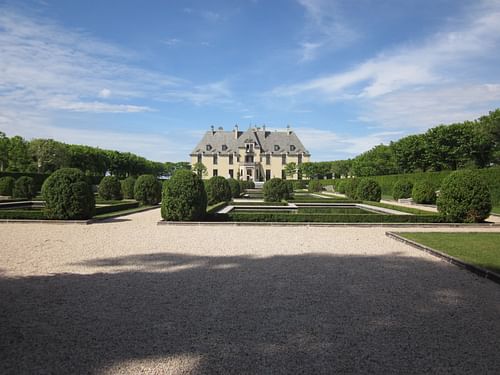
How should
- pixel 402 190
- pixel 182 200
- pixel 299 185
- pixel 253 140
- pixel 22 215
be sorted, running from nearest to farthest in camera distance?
pixel 182 200
pixel 22 215
pixel 402 190
pixel 299 185
pixel 253 140

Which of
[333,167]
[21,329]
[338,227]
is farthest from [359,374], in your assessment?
[333,167]

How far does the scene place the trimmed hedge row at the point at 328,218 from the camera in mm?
12375

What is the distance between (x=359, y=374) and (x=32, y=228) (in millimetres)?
11166

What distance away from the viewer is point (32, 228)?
10617 mm

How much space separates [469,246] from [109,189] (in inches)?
790

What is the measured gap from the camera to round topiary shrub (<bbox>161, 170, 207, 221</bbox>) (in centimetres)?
1214

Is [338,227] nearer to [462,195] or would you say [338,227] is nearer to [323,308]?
[462,195]

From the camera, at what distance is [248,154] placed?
65.0 metres

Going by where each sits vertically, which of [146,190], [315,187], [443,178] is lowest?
[315,187]

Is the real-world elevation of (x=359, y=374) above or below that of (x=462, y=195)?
below

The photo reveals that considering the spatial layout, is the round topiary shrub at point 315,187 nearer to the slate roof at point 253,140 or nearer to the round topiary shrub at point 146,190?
the round topiary shrub at point 146,190

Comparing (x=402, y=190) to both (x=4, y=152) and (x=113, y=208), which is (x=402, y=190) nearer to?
(x=113, y=208)

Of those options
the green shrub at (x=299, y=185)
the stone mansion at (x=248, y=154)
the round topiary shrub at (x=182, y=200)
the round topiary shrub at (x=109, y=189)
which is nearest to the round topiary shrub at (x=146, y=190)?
the round topiary shrub at (x=109, y=189)

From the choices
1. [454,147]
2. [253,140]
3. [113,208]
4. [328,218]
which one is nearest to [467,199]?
[328,218]
